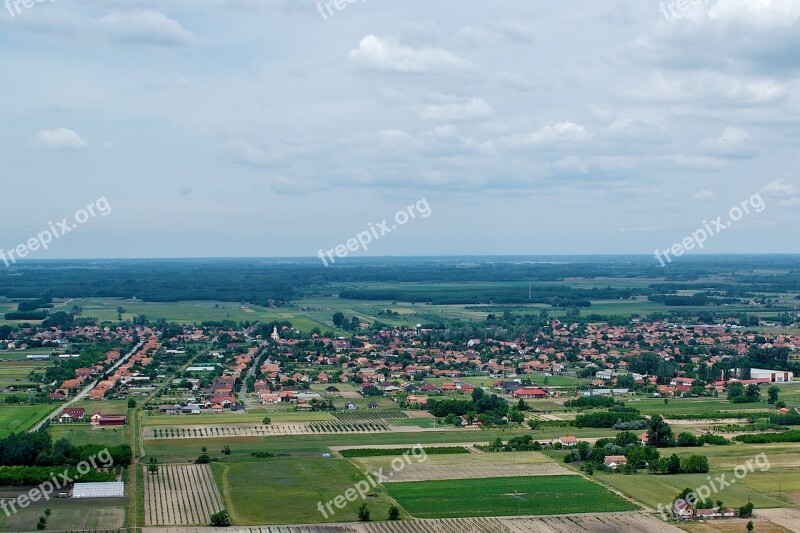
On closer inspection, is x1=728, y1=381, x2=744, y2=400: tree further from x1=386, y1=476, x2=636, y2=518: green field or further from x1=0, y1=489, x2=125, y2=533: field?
x1=0, y1=489, x2=125, y2=533: field

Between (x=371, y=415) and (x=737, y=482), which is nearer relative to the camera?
(x=737, y=482)

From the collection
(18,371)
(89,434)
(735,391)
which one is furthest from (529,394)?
(18,371)

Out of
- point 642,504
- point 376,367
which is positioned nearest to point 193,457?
point 642,504

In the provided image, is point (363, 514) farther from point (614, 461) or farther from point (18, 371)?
point (18, 371)

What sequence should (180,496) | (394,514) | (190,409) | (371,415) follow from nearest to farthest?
(394,514) < (180,496) < (371,415) < (190,409)

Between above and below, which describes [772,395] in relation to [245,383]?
above

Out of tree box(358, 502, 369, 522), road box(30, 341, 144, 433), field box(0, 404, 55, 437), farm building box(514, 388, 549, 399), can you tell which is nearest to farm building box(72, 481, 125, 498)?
tree box(358, 502, 369, 522)

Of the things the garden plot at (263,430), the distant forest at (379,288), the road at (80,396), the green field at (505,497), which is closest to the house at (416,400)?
the garden plot at (263,430)

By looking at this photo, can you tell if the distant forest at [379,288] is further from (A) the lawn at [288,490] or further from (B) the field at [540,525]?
(B) the field at [540,525]
